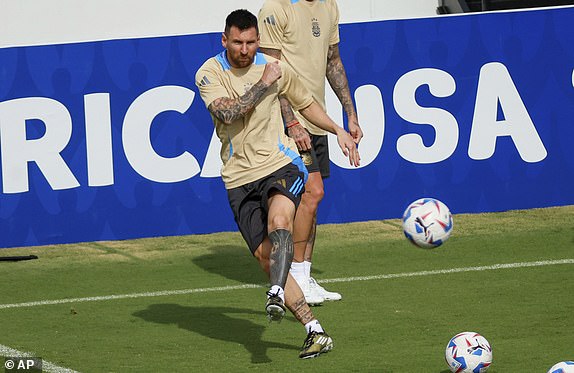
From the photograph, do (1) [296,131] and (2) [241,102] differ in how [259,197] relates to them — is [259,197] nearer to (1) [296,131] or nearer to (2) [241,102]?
(2) [241,102]

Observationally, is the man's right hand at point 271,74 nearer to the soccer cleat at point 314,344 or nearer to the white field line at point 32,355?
the soccer cleat at point 314,344

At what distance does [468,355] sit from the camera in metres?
7.23

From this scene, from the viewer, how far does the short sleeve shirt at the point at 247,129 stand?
8.23 m

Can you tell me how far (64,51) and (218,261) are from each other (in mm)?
2666

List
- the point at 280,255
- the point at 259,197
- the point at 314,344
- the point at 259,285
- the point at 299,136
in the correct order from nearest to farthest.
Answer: the point at 280,255 < the point at 314,344 < the point at 259,197 < the point at 299,136 < the point at 259,285

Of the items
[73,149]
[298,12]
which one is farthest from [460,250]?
[73,149]

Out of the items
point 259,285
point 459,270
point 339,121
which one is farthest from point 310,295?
point 339,121

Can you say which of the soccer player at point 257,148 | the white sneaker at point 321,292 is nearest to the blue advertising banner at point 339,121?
the white sneaker at point 321,292

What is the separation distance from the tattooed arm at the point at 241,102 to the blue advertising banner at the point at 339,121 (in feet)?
15.2

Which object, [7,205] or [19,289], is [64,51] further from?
[19,289]

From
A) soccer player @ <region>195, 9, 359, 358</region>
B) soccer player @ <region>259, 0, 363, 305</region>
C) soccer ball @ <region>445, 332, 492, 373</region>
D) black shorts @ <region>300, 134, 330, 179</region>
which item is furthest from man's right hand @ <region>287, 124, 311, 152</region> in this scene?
soccer ball @ <region>445, 332, 492, 373</region>

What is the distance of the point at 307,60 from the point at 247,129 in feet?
6.41

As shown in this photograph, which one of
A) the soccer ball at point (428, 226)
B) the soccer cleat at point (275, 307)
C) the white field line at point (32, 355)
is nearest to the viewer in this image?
the soccer cleat at point (275, 307)

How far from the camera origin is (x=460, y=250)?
11.9 meters
